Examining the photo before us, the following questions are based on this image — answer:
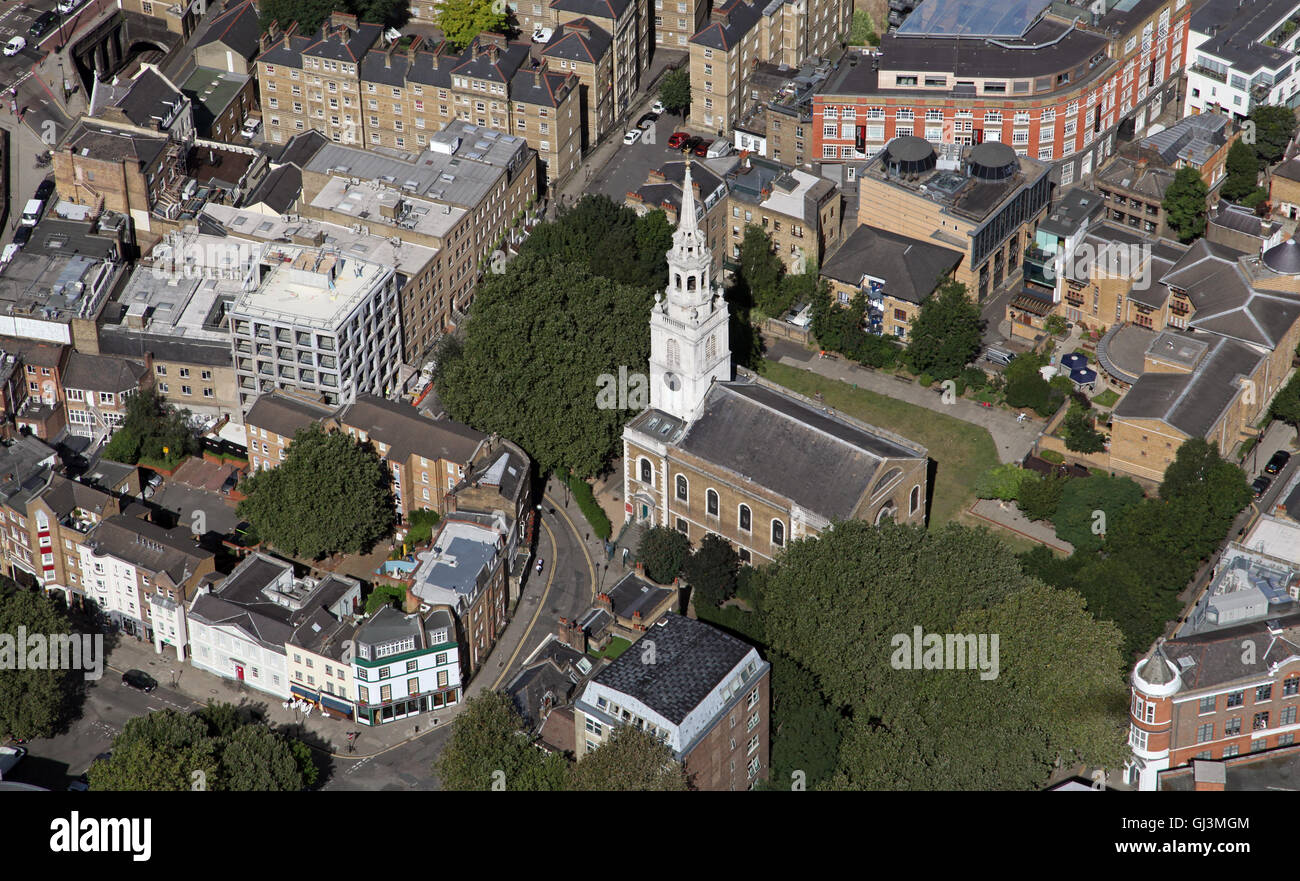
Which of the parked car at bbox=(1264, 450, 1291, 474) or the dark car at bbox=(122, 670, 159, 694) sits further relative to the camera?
the parked car at bbox=(1264, 450, 1291, 474)

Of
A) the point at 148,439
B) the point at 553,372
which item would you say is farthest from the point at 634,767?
the point at 148,439

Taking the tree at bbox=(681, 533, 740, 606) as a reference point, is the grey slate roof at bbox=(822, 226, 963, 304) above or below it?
above

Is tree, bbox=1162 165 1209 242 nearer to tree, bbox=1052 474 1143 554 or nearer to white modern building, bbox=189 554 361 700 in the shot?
tree, bbox=1052 474 1143 554

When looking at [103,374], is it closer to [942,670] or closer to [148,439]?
[148,439]

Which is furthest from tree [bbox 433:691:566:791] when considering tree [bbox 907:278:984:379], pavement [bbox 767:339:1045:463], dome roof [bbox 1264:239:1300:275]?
dome roof [bbox 1264:239:1300:275]

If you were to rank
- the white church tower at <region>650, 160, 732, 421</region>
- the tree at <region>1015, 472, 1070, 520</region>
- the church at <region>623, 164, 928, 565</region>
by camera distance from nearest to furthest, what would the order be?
1. the church at <region>623, 164, 928, 565</region>
2. the white church tower at <region>650, 160, 732, 421</region>
3. the tree at <region>1015, 472, 1070, 520</region>
